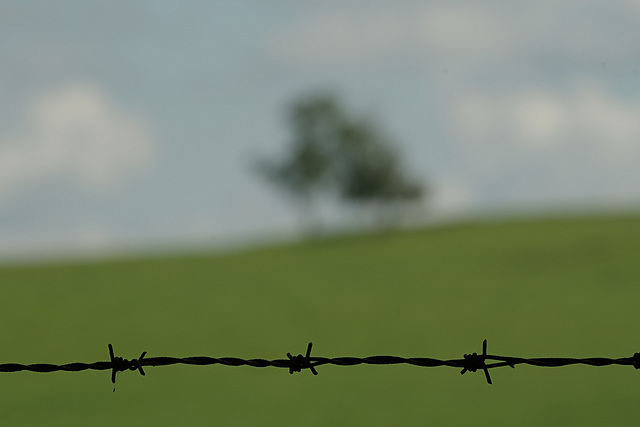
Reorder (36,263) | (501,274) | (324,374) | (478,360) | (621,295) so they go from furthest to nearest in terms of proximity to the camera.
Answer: (36,263), (501,274), (621,295), (324,374), (478,360)

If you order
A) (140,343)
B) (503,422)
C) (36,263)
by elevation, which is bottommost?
(503,422)

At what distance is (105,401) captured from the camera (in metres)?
19.0

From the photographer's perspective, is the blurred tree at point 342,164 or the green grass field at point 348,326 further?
the blurred tree at point 342,164

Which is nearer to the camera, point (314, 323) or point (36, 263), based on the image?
point (314, 323)

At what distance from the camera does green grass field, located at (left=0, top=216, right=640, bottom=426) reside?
17.7 m

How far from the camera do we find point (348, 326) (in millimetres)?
26734

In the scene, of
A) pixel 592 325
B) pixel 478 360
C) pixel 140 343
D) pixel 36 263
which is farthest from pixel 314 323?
pixel 478 360

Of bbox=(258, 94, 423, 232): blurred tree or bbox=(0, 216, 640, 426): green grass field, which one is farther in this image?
bbox=(258, 94, 423, 232): blurred tree

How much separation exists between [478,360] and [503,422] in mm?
14190

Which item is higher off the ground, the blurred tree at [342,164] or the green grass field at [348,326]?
the blurred tree at [342,164]

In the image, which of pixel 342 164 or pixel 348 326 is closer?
pixel 348 326

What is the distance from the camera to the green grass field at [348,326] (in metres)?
17.7

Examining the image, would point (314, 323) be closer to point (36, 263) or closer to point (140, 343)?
point (140, 343)

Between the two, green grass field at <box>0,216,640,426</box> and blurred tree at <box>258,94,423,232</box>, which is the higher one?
blurred tree at <box>258,94,423,232</box>
